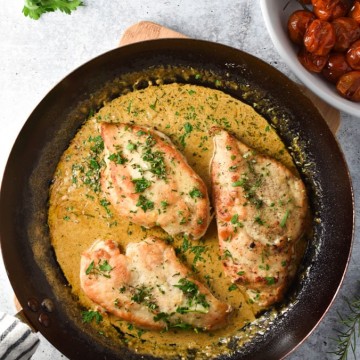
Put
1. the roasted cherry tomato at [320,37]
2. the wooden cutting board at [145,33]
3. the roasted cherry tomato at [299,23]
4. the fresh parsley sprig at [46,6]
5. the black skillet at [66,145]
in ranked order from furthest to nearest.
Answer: the fresh parsley sprig at [46,6], the wooden cutting board at [145,33], the black skillet at [66,145], the roasted cherry tomato at [299,23], the roasted cherry tomato at [320,37]

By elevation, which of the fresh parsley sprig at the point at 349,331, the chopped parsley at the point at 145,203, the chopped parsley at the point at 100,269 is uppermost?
the chopped parsley at the point at 145,203

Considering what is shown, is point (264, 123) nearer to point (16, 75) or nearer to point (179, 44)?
point (179, 44)

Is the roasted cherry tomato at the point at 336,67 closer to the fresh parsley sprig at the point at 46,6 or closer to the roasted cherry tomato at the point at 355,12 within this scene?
the roasted cherry tomato at the point at 355,12

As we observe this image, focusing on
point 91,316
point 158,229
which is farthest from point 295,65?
point 91,316

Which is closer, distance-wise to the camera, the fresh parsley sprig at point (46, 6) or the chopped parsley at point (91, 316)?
the chopped parsley at point (91, 316)

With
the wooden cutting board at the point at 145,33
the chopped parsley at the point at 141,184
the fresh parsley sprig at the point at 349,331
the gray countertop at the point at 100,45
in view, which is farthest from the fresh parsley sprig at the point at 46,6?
the fresh parsley sprig at the point at 349,331

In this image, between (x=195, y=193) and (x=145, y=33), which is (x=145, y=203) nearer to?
(x=195, y=193)

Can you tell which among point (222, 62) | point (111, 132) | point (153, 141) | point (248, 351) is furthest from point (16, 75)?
point (248, 351)
